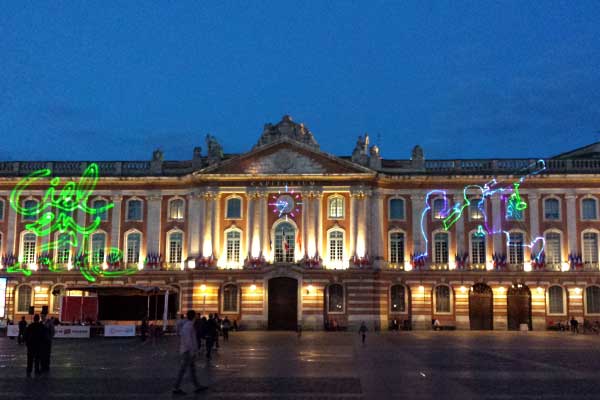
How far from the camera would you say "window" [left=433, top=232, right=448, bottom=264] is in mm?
61656

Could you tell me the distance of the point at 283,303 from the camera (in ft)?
197

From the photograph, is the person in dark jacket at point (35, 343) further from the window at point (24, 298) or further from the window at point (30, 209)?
the window at point (30, 209)

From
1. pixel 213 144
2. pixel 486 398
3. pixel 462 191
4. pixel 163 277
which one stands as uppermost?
pixel 213 144

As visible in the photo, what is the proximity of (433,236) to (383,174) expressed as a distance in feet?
20.4

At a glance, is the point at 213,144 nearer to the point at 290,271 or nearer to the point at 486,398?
the point at 290,271

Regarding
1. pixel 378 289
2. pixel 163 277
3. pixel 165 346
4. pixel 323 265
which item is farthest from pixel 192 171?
pixel 165 346

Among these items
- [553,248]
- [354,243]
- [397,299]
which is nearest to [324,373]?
[354,243]

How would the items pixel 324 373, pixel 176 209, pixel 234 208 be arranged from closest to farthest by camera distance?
pixel 324 373 → pixel 234 208 → pixel 176 209

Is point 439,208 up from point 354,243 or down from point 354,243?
up

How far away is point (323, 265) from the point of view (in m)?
59.8

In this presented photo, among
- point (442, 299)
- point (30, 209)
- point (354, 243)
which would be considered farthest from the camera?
point (30, 209)

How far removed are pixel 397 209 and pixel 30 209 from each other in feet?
96.1

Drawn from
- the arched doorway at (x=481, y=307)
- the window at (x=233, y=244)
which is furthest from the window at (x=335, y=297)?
the arched doorway at (x=481, y=307)

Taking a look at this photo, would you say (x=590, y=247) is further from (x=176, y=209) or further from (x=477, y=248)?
(x=176, y=209)
